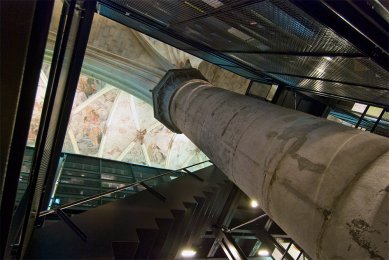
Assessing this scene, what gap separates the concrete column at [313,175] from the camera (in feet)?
4.67

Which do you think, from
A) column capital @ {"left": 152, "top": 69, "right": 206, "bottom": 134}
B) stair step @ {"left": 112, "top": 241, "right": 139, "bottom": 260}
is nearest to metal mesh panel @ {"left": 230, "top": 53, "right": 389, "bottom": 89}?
column capital @ {"left": 152, "top": 69, "right": 206, "bottom": 134}

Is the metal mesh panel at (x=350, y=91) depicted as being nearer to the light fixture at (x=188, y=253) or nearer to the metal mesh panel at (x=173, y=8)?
the metal mesh panel at (x=173, y=8)

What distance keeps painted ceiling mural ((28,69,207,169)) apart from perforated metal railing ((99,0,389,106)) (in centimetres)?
975

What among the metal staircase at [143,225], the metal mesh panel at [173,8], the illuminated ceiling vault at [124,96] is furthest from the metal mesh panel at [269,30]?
the illuminated ceiling vault at [124,96]

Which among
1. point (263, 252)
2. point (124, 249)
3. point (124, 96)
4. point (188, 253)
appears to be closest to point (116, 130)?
point (124, 96)

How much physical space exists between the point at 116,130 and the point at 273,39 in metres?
12.7

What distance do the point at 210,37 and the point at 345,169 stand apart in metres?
3.25

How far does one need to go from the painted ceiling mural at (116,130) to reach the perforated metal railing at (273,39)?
9.75 m

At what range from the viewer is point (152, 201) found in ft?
16.1

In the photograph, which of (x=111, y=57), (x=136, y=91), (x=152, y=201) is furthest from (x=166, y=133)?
(x=152, y=201)

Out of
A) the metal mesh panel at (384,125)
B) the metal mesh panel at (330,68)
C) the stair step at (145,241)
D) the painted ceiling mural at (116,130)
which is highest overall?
the metal mesh panel at (330,68)

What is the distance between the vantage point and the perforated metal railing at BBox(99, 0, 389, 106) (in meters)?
2.88

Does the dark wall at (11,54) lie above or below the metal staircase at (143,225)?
above

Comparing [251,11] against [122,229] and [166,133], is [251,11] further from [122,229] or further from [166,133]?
[166,133]
